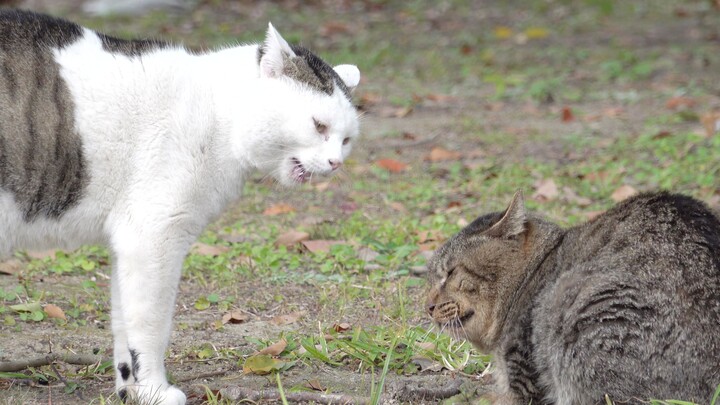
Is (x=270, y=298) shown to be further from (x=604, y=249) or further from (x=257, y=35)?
(x=257, y=35)

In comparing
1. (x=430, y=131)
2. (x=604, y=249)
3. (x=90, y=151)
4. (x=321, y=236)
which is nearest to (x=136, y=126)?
(x=90, y=151)

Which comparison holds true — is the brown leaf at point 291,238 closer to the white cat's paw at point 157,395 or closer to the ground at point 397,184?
the ground at point 397,184

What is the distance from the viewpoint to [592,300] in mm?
3303

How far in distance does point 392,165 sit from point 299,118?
128 inches

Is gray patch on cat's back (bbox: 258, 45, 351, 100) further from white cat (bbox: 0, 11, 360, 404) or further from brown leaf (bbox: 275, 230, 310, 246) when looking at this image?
brown leaf (bbox: 275, 230, 310, 246)

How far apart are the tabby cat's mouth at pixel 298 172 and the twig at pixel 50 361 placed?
1087mm

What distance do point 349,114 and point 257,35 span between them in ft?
22.4

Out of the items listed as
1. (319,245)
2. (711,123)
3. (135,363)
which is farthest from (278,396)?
(711,123)

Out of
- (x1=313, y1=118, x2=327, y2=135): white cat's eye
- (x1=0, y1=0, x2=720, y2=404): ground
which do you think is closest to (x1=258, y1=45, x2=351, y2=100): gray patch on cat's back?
(x1=313, y1=118, x2=327, y2=135): white cat's eye

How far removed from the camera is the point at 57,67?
11.8 ft

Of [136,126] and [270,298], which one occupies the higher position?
[136,126]

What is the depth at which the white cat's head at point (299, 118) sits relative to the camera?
146 inches

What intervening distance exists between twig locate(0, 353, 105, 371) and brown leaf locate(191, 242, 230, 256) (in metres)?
1.34

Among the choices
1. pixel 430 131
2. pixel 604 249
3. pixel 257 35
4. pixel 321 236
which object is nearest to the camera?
pixel 604 249
